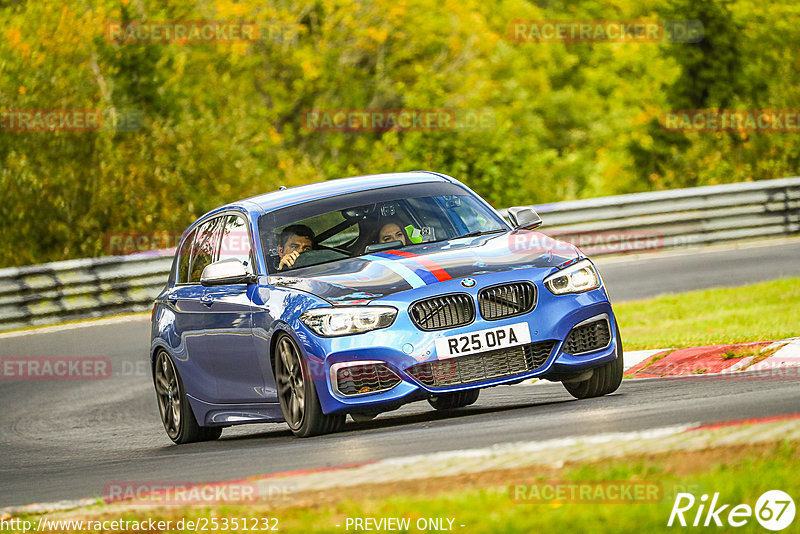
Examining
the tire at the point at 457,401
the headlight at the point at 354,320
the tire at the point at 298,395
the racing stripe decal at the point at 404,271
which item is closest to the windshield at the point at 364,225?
the racing stripe decal at the point at 404,271

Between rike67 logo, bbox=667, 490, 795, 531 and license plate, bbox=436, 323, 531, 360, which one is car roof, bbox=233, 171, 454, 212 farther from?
rike67 logo, bbox=667, 490, 795, 531

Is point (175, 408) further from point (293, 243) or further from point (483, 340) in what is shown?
point (483, 340)

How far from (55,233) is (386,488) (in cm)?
1880

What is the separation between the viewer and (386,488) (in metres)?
5.72

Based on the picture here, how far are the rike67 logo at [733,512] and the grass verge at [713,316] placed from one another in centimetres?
663

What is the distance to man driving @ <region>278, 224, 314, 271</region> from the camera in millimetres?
9289

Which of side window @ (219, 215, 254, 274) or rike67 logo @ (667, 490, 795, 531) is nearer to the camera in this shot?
rike67 logo @ (667, 490, 795, 531)

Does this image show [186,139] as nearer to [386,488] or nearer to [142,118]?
[142,118]

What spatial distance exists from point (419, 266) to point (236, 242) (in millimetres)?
1896

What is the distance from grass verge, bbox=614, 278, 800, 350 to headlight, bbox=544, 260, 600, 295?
9.98 feet

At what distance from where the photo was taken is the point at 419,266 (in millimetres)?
8500

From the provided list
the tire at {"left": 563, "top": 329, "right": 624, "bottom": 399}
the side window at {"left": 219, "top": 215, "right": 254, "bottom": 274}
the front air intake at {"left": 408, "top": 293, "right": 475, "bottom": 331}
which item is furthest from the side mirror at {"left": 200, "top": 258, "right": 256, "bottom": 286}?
the tire at {"left": 563, "top": 329, "right": 624, "bottom": 399}

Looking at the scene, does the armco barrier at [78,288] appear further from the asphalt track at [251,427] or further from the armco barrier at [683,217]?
the armco barrier at [683,217]

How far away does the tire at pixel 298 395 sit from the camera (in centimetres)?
840
